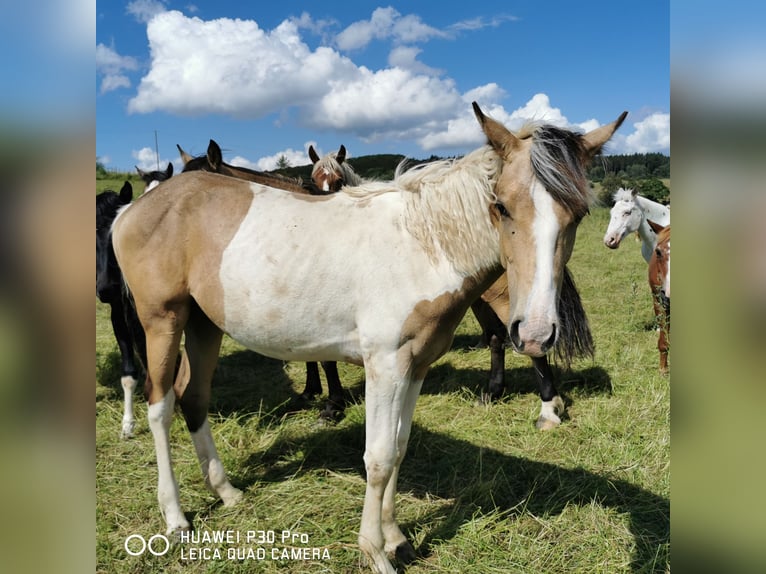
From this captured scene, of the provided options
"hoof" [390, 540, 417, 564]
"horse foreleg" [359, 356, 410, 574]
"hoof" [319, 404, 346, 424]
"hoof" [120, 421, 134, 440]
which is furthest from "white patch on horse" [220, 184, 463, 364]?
"hoof" [120, 421, 134, 440]

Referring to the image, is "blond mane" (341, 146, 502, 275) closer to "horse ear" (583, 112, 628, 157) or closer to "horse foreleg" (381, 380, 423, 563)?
"horse ear" (583, 112, 628, 157)

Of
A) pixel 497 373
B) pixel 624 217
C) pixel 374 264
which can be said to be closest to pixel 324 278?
pixel 374 264

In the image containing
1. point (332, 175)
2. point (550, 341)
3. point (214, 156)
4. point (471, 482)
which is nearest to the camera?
point (550, 341)

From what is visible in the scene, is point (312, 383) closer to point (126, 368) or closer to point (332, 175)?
point (126, 368)

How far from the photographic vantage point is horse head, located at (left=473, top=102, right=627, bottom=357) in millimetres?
1914

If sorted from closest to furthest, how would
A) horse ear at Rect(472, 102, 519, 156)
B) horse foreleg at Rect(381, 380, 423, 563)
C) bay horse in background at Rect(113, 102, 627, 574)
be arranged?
bay horse in background at Rect(113, 102, 627, 574) → horse ear at Rect(472, 102, 519, 156) → horse foreleg at Rect(381, 380, 423, 563)

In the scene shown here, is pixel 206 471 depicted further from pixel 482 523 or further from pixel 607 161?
pixel 607 161

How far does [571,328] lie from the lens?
451 centimetres

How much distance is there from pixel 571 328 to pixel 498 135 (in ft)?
9.51

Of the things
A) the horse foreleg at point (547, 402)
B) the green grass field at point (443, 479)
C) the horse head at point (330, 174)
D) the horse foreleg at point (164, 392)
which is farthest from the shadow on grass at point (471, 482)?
the horse head at point (330, 174)

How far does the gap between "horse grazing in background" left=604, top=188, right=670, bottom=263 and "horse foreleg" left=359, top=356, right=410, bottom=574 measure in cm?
610

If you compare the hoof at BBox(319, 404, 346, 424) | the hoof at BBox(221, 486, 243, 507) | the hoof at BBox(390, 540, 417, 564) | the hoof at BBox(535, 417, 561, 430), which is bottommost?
the hoof at BBox(390, 540, 417, 564)

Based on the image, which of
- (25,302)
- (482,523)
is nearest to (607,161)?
(482,523)

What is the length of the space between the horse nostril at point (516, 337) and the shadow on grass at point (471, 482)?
1487mm
